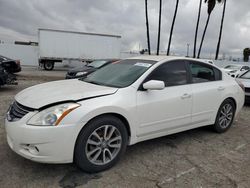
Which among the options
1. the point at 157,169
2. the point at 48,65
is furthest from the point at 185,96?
the point at 48,65

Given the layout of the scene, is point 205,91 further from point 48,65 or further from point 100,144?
point 48,65

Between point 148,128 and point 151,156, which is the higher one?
point 148,128

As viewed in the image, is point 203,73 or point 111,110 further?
point 203,73

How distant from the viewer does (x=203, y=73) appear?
405 centimetres

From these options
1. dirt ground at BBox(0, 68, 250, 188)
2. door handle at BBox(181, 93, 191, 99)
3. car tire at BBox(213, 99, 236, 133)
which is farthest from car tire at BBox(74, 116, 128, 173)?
car tire at BBox(213, 99, 236, 133)

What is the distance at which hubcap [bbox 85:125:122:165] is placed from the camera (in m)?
2.66

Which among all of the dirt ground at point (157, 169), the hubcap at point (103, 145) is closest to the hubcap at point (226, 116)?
the dirt ground at point (157, 169)

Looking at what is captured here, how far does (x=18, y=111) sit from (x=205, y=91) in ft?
10.0

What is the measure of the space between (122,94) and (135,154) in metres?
1.05

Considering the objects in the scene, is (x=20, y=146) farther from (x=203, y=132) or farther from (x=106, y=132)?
(x=203, y=132)

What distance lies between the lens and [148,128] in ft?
10.3

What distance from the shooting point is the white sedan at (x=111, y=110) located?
2.41 m

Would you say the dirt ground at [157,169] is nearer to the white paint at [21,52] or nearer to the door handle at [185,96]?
the door handle at [185,96]

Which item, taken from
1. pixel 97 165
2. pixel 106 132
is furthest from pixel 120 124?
pixel 97 165
